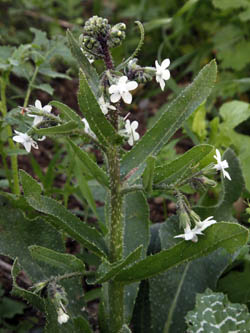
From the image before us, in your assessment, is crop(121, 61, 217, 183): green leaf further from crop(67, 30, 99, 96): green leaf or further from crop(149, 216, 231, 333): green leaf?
crop(149, 216, 231, 333): green leaf

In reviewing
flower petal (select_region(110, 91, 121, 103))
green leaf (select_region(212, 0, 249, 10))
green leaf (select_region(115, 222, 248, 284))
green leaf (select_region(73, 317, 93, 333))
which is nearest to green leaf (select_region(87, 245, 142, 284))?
green leaf (select_region(115, 222, 248, 284))

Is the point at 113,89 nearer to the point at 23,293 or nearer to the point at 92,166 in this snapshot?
the point at 92,166

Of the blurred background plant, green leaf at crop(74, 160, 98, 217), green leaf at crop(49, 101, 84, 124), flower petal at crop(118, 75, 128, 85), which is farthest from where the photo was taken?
the blurred background plant

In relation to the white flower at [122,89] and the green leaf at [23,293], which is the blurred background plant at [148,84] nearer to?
the green leaf at [23,293]

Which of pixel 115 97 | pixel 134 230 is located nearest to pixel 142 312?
pixel 134 230

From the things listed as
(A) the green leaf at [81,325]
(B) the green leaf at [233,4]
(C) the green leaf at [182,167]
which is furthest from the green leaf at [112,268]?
(B) the green leaf at [233,4]
